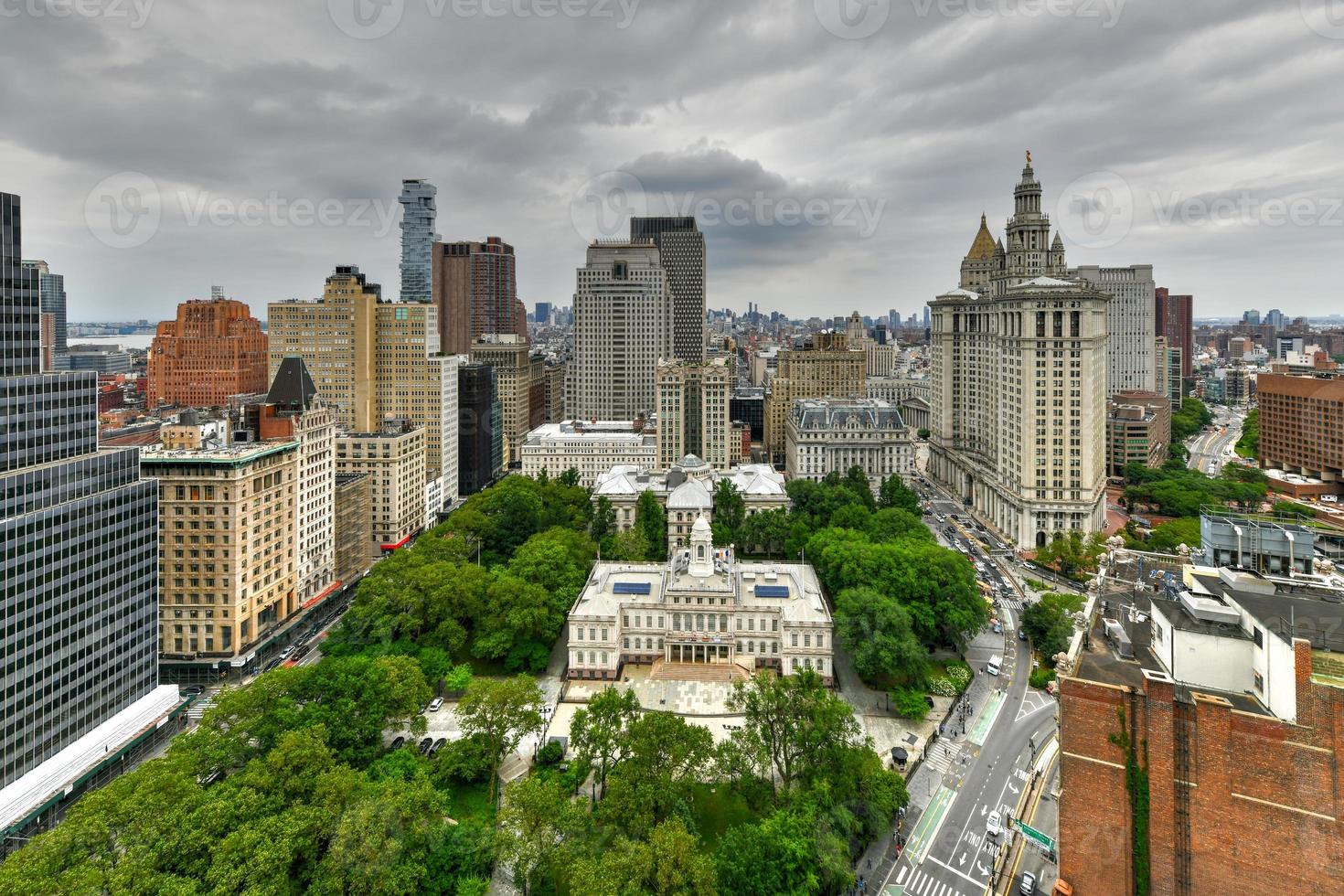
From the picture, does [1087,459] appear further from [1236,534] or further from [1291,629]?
[1291,629]

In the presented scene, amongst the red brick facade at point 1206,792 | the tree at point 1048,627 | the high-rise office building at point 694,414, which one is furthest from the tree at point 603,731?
the high-rise office building at point 694,414

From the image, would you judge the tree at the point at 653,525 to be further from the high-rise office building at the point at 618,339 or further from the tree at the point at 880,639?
the high-rise office building at the point at 618,339

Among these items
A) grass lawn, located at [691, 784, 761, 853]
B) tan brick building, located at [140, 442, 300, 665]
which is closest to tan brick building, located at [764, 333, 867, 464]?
tan brick building, located at [140, 442, 300, 665]

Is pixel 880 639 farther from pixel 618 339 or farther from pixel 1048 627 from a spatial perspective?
pixel 618 339

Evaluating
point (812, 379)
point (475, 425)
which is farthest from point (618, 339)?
point (475, 425)

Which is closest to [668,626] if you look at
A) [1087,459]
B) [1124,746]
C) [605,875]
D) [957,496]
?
[605,875]

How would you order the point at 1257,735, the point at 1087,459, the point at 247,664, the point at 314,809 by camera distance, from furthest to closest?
the point at 1087,459 → the point at 247,664 → the point at 314,809 → the point at 1257,735
